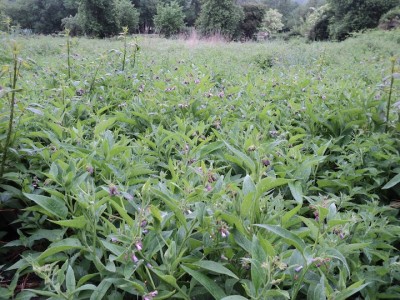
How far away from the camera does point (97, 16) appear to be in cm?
2433

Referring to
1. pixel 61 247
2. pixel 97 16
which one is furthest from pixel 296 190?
pixel 97 16

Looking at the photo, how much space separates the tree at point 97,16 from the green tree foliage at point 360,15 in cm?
1465

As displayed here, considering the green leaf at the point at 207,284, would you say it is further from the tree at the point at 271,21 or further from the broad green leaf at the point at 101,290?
the tree at the point at 271,21

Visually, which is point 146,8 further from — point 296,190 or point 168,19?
point 296,190

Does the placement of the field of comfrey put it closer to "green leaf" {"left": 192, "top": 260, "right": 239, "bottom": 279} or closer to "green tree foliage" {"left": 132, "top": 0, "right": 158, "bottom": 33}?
"green leaf" {"left": 192, "top": 260, "right": 239, "bottom": 279}

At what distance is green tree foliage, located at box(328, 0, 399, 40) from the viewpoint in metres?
20.5

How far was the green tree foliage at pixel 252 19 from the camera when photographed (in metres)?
36.2

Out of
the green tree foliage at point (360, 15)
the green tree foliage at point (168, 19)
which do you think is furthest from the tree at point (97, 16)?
the green tree foliage at point (360, 15)

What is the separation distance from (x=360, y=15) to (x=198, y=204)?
23.3 metres

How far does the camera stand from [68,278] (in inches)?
40.1

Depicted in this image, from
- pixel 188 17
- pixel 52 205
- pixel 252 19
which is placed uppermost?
pixel 188 17

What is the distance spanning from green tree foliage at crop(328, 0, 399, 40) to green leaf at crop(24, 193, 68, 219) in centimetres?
2217

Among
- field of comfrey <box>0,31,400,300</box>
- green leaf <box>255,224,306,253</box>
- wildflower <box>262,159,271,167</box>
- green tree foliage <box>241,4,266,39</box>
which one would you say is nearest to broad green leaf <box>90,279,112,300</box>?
field of comfrey <box>0,31,400,300</box>

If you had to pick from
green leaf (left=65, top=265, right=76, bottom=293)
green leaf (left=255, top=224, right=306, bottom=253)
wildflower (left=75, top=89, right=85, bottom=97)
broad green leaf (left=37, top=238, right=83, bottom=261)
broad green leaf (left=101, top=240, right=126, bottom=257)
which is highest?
wildflower (left=75, top=89, right=85, bottom=97)
